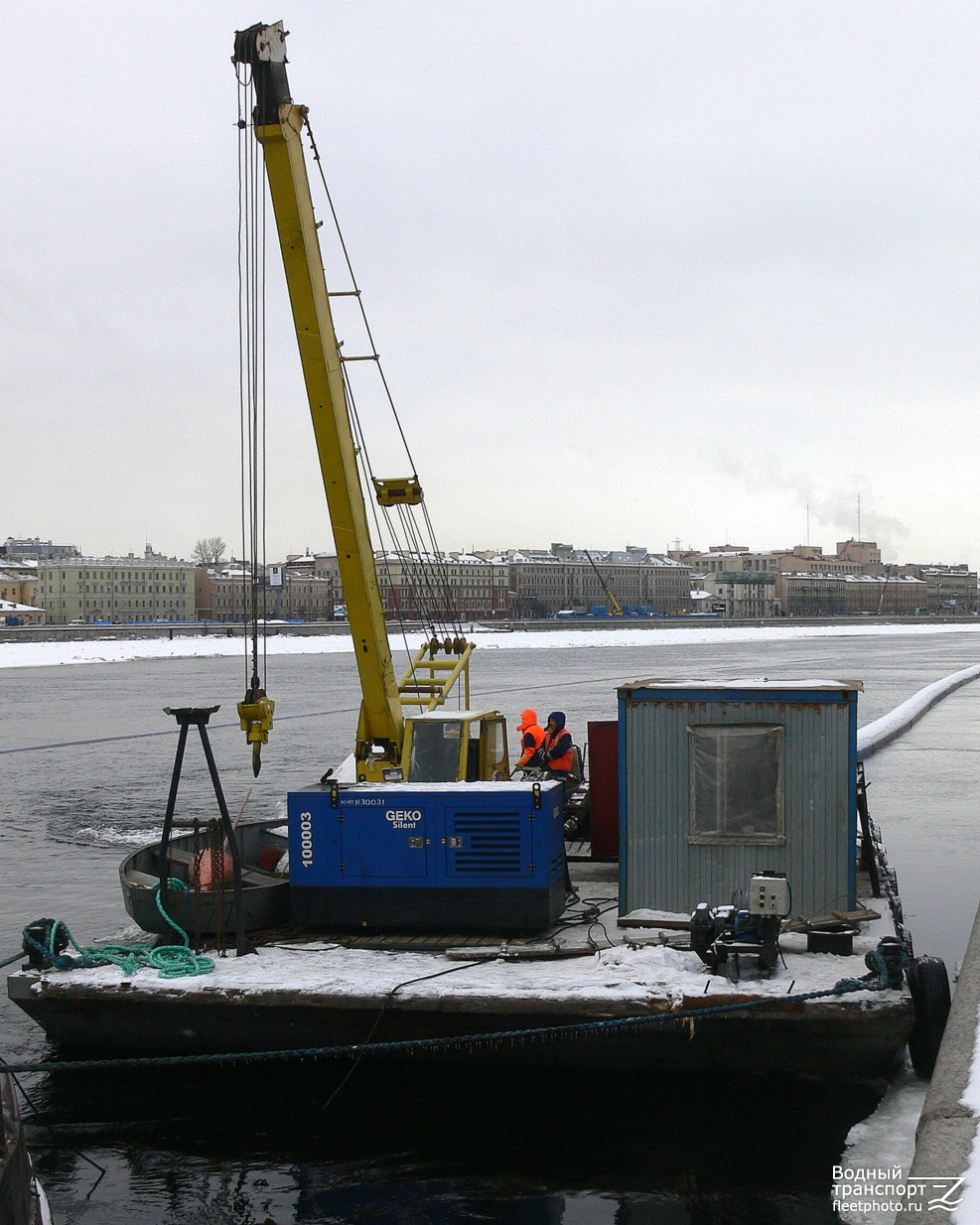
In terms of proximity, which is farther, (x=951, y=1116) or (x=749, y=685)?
(x=749, y=685)

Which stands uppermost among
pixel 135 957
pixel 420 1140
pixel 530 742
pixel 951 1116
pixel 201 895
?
pixel 530 742

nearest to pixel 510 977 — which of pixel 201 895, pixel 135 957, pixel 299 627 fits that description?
pixel 201 895

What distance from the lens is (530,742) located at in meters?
14.2

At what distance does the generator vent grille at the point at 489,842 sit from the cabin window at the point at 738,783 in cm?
152

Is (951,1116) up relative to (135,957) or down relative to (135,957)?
up

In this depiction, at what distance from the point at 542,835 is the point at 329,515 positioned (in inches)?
174

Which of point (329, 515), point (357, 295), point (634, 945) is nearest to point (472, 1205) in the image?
point (634, 945)

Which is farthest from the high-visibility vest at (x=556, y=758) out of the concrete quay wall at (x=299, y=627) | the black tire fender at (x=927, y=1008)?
the concrete quay wall at (x=299, y=627)

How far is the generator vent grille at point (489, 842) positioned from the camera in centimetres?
1030

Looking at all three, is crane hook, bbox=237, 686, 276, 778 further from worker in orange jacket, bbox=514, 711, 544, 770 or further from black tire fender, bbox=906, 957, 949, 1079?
black tire fender, bbox=906, 957, 949, 1079

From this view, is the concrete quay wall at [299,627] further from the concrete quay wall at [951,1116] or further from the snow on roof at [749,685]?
the concrete quay wall at [951,1116]

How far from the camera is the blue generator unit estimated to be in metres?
10.3

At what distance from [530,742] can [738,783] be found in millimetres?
4402

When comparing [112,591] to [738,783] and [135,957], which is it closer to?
[135,957]
